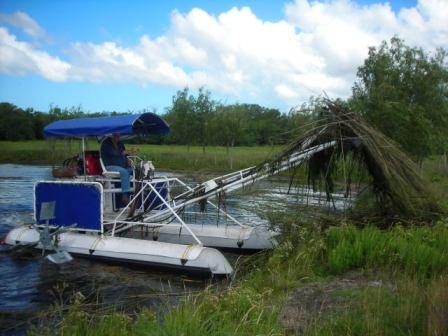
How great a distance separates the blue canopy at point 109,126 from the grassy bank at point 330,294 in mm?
4056

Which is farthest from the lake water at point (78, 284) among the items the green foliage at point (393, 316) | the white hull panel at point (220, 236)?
the green foliage at point (393, 316)

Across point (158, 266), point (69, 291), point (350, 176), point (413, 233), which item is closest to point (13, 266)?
point (69, 291)

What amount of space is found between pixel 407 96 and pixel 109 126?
1447cm

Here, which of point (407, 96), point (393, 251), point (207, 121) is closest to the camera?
point (393, 251)

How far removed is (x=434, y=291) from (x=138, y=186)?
812cm

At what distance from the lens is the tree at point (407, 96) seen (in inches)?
761

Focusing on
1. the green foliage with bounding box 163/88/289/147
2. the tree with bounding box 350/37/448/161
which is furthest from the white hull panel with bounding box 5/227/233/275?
the green foliage with bounding box 163/88/289/147

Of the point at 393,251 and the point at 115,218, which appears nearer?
the point at 393,251

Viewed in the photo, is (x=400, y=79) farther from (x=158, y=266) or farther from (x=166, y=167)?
(x=166, y=167)

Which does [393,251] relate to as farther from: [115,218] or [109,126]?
[109,126]

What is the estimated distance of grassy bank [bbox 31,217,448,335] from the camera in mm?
4715

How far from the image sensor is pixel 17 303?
26.4ft

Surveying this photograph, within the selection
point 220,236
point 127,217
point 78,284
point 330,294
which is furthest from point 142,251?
point 330,294

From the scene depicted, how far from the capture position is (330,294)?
6324 mm
